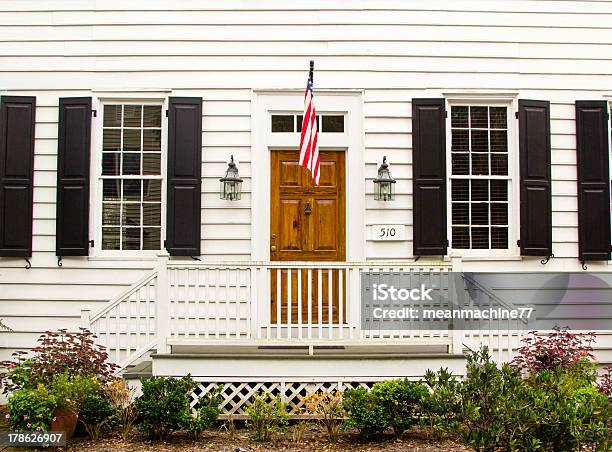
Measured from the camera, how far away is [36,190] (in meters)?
8.12

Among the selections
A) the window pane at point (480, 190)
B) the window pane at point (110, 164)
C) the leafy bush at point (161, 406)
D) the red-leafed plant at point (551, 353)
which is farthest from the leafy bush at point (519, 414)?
the window pane at point (110, 164)

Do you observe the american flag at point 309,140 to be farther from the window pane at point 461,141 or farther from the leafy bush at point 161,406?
the leafy bush at point 161,406

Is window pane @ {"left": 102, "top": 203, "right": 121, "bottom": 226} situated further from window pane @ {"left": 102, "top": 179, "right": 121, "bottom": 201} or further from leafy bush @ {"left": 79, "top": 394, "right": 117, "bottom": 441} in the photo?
leafy bush @ {"left": 79, "top": 394, "right": 117, "bottom": 441}

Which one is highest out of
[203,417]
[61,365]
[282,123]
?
[282,123]

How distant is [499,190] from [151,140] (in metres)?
4.40

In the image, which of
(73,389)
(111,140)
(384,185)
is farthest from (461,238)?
(73,389)

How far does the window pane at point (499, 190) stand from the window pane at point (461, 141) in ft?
1.81

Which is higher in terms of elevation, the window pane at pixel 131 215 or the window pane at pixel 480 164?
the window pane at pixel 480 164

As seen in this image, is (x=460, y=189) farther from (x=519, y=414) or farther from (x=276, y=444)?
(x=519, y=414)

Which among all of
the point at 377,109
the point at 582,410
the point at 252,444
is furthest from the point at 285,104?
the point at 582,410

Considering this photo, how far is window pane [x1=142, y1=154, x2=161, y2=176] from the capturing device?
8.22m

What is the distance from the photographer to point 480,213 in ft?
27.1

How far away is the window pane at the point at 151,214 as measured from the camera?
8.17 meters

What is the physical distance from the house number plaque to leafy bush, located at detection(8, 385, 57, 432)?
4037 millimetres
